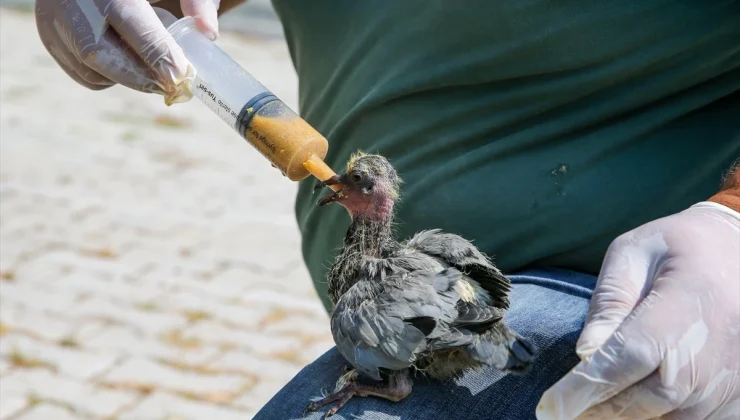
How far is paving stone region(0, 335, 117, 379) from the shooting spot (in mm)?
4254

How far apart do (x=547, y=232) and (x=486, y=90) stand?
1.15 ft

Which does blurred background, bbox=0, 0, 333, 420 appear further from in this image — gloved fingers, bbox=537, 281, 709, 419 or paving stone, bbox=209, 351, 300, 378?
gloved fingers, bbox=537, 281, 709, 419

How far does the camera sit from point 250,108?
2.13m

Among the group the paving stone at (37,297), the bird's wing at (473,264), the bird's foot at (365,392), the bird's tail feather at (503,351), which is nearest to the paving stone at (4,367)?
the paving stone at (37,297)

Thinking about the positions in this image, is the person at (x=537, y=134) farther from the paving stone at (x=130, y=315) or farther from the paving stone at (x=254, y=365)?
the paving stone at (x=130, y=315)

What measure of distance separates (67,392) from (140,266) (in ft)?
4.42

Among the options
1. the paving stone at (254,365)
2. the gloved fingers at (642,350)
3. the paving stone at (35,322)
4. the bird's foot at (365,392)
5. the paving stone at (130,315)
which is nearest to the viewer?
the gloved fingers at (642,350)

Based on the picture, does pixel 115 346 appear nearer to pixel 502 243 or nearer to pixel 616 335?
pixel 502 243

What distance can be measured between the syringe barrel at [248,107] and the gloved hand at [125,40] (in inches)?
1.9

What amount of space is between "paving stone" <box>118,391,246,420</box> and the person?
196 centimetres

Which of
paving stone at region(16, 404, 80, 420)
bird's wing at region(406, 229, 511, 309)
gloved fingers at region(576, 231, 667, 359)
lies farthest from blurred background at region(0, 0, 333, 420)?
gloved fingers at region(576, 231, 667, 359)

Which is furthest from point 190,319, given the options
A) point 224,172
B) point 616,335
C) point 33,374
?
point 616,335

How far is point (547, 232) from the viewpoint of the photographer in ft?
6.65

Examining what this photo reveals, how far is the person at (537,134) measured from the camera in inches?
68.6
